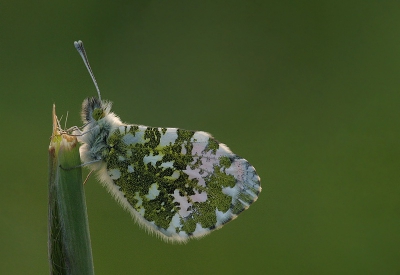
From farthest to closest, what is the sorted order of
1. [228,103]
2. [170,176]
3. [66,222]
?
1. [228,103]
2. [170,176]
3. [66,222]

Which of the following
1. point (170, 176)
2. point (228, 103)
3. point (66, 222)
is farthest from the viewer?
point (228, 103)

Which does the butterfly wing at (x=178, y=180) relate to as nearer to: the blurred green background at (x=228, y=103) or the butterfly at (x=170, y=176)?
the butterfly at (x=170, y=176)

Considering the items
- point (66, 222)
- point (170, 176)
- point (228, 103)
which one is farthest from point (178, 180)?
point (228, 103)

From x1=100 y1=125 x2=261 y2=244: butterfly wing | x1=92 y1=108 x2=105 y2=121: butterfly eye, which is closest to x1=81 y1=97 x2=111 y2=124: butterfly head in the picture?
x1=92 y1=108 x2=105 y2=121: butterfly eye

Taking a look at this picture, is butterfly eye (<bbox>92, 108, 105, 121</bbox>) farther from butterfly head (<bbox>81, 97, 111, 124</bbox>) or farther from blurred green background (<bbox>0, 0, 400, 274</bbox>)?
blurred green background (<bbox>0, 0, 400, 274</bbox>)

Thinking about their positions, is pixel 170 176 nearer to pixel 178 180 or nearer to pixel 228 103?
pixel 178 180

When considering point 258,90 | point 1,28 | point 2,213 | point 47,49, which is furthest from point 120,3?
point 2,213
